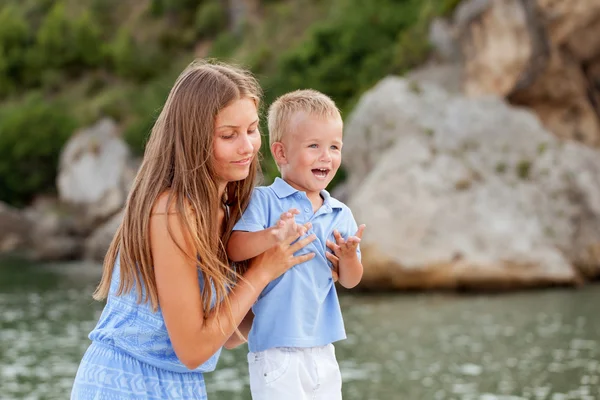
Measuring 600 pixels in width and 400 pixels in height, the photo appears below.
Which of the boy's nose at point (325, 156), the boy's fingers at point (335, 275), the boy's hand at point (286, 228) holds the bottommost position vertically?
the boy's fingers at point (335, 275)

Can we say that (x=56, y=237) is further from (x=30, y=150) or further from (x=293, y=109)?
(x=293, y=109)

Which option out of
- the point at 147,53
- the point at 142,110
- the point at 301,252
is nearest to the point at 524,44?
the point at 301,252

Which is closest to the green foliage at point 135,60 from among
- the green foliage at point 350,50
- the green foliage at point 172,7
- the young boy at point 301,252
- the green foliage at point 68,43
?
the green foliage at point 68,43

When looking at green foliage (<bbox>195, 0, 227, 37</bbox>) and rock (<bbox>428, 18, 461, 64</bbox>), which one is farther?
green foliage (<bbox>195, 0, 227, 37</bbox>)

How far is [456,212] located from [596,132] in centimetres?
834

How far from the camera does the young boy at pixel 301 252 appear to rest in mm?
3525

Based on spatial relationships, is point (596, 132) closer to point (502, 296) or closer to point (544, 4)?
point (544, 4)

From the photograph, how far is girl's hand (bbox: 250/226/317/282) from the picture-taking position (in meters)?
3.44

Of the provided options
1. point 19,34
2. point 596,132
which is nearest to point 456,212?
point 596,132

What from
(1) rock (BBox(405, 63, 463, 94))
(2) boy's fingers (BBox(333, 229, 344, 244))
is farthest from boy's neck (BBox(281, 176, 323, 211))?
(1) rock (BBox(405, 63, 463, 94))

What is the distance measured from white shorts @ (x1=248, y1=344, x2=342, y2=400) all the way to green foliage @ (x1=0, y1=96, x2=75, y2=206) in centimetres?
4225

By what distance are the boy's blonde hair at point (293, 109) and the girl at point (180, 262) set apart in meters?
0.41

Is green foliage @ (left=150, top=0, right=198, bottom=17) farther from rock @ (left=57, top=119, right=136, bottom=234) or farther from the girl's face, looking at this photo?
the girl's face

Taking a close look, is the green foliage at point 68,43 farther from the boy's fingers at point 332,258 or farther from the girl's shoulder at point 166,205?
the girl's shoulder at point 166,205
